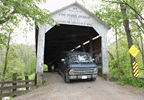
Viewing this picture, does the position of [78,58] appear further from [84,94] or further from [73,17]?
[73,17]

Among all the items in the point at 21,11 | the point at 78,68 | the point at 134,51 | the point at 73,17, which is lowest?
the point at 78,68

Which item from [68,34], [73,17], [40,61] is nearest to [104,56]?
[73,17]

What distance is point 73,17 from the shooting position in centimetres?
966

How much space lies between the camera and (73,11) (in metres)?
9.73

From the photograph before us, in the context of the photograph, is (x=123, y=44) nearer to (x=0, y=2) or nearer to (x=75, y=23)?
(x=75, y=23)

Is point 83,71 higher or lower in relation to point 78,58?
lower

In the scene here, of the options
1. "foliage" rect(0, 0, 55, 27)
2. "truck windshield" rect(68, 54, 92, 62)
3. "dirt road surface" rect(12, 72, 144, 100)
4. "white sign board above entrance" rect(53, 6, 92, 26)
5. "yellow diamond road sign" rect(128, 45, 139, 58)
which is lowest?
"dirt road surface" rect(12, 72, 144, 100)

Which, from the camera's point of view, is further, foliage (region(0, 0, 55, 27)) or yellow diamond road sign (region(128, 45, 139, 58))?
yellow diamond road sign (region(128, 45, 139, 58))

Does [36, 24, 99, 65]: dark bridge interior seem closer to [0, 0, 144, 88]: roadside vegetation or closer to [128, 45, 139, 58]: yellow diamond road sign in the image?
[0, 0, 144, 88]: roadside vegetation

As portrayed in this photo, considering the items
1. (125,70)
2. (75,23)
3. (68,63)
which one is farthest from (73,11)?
(125,70)

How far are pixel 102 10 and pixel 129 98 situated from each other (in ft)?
28.5

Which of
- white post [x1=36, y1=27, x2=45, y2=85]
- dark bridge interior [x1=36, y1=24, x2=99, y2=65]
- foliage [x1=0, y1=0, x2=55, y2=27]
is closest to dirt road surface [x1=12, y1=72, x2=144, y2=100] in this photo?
white post [x1=36, y1=27, x2=45, y2=85]

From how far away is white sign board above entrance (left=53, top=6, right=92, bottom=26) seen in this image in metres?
9.35

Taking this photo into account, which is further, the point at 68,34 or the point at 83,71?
the point at 68,34
